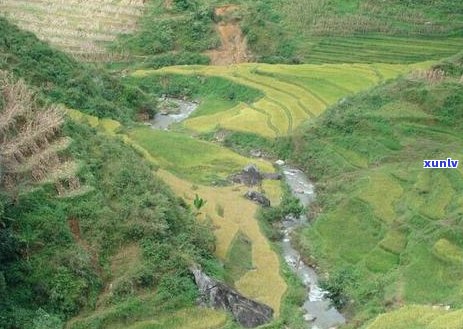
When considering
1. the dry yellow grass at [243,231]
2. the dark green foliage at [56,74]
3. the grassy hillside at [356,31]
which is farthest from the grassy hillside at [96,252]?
the grassy hillside at [356,31]

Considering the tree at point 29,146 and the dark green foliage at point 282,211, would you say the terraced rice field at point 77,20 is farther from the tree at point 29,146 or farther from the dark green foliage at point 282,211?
the dark green foliage at point 282,211

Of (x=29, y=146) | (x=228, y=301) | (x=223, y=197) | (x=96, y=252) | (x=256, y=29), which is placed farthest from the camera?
(x=256, y=29)

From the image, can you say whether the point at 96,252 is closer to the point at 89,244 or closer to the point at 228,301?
the point at 89,244

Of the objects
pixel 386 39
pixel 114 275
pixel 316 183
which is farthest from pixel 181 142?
pixel 386 39

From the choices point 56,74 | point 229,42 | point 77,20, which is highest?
point 77,20

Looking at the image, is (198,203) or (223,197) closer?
(198,203)

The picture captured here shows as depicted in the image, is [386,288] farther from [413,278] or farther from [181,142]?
[181,142]

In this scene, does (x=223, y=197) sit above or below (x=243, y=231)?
above

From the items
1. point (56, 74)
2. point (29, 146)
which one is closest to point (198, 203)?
point (29, 146)
